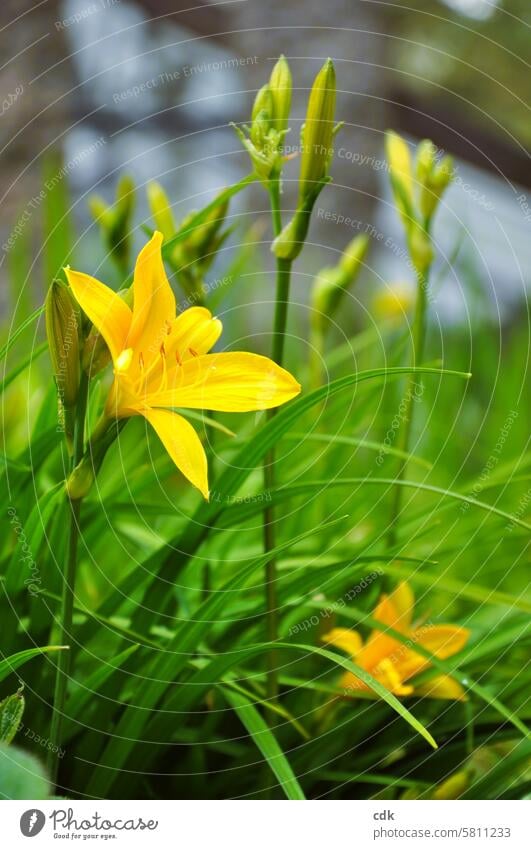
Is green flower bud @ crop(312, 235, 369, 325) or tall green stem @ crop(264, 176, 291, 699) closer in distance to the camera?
tall green stem @ crop(264, 176, 291, 699)

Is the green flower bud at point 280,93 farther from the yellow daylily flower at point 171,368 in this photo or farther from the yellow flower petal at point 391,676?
the yellow flower petal at point 391,676

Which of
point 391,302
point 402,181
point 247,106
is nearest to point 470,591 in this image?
point 402,181

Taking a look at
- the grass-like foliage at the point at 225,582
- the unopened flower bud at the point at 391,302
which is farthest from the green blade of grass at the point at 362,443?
the unopened flower bud at the point at 391,302

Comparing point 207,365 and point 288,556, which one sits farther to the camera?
point 288,556

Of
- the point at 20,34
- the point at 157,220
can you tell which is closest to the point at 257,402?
the point at 157,220

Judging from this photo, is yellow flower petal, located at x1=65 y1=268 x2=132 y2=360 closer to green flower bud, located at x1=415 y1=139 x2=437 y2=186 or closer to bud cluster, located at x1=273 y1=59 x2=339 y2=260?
Answer: bud cluster, located at x1=273 y1=59 x2=339 y2=260

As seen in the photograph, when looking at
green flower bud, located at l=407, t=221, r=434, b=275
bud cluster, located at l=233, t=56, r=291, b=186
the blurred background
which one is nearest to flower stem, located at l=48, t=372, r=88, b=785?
bud cluster, located at l=233, t=56, r=291, b=186

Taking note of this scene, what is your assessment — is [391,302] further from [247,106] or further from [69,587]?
[247,106]
